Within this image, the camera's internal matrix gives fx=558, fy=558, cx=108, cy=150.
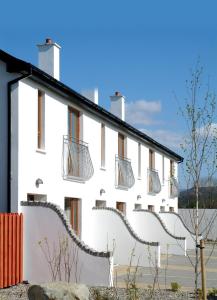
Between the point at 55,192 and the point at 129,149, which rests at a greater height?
the point at 129,149

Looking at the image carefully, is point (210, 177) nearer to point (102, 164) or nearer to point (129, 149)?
point (102, 164)

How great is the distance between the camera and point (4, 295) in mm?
12477

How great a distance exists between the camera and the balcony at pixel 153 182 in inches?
1119

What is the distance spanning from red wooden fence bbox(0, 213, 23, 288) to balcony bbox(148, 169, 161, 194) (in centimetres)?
1472

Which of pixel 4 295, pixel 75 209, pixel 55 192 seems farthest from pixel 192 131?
pixel 75 209

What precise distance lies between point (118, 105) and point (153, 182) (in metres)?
4.38

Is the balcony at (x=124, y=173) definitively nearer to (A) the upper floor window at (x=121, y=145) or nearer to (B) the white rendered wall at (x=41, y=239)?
(A) the upper floor window at (x=121, y=145)

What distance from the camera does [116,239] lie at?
63.4 feet

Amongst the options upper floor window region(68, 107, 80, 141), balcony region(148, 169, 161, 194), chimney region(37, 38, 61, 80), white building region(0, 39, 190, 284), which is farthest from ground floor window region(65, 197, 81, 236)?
balcony region(148, 169, 161, 194)

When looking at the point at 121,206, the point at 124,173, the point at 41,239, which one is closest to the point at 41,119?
the point at 41,239

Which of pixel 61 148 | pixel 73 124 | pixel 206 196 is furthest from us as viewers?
pixel 73 124

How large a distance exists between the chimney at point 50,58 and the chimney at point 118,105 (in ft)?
31.9

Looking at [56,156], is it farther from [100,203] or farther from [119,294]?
[119,294]

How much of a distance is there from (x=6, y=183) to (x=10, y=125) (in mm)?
1502
